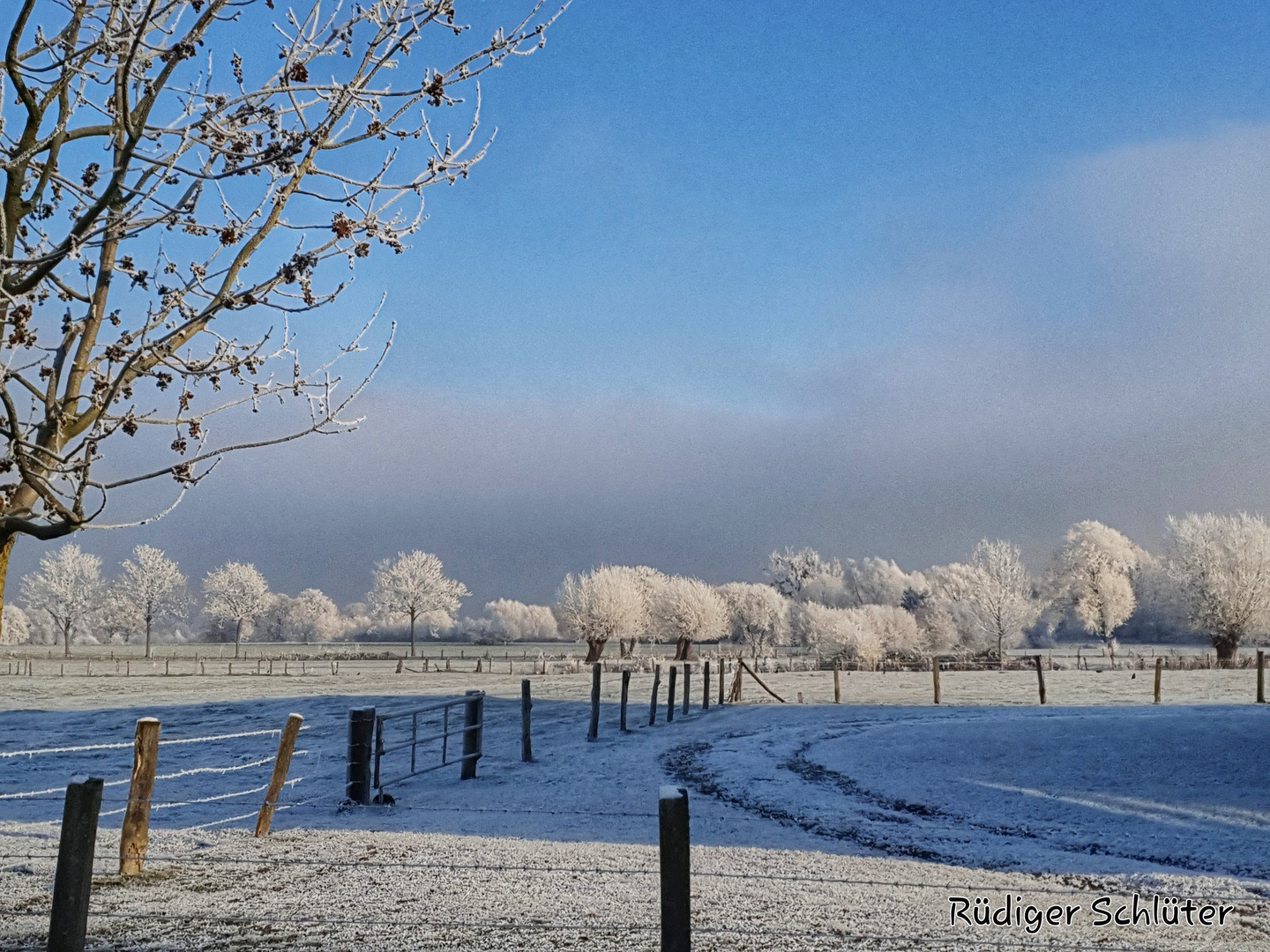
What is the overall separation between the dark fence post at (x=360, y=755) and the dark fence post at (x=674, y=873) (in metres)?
9.28

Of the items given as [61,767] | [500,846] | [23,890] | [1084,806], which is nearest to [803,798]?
[1084,806]

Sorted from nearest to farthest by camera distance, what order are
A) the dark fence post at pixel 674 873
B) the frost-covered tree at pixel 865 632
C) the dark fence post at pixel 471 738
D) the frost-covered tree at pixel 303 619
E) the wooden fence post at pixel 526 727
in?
the dark fence post at pixel 674 873, the dark fence post at pixel 471 738, the wooden fence post at pixel 526 727, the frost-covered tree at pixel 865 632, the frost-covered tree at pixel 303 619

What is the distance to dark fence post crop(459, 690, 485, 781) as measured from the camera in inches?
630

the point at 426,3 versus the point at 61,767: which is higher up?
the point at 426,3

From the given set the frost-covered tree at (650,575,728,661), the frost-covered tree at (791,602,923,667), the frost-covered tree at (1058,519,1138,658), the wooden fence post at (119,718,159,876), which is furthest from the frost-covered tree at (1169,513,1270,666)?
the wooden fence post at (119,718,159,876)

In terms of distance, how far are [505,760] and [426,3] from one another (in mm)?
15505

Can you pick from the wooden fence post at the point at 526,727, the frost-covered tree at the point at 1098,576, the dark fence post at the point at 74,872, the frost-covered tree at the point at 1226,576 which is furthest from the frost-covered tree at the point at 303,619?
the dark fence post at the point at 74,872

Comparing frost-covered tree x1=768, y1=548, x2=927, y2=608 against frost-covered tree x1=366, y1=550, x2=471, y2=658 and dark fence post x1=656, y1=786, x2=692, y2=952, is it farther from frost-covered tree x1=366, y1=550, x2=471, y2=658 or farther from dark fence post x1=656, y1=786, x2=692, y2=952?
dark fence post x1=656, y1=786, x2=692, y2=952

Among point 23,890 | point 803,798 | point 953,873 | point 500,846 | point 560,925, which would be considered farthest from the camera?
point 803,798

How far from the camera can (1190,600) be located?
67.6 metres

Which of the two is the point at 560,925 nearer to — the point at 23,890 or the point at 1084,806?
the point at 23,890

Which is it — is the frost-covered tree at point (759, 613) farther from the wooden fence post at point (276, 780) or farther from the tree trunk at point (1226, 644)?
the wooden fence post at point (276, 780)

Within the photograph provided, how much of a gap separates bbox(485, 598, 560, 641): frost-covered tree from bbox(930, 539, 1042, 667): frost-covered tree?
5299 cm

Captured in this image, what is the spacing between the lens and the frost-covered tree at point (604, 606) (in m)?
85.6
